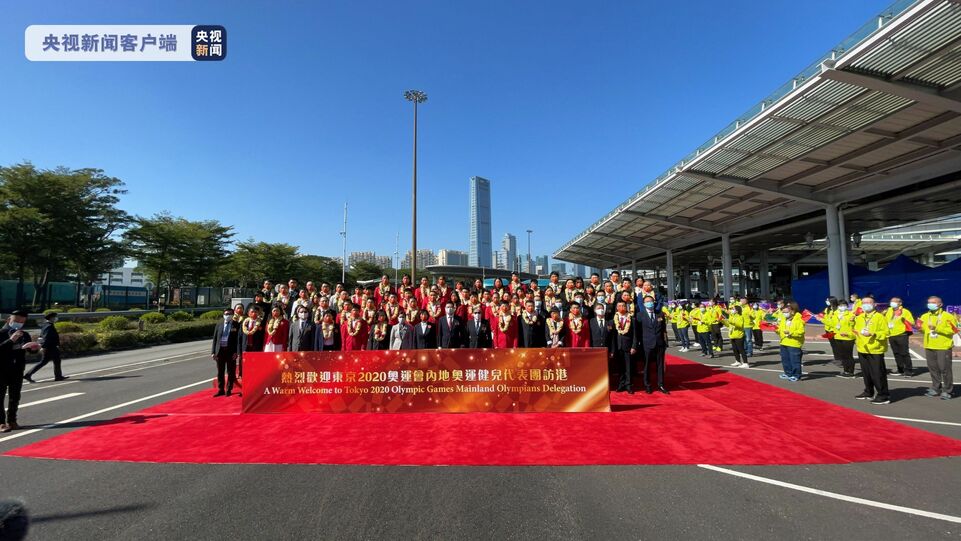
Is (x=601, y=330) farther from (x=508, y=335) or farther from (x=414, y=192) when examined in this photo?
(x=414, y=192)

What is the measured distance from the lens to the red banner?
6.64 m

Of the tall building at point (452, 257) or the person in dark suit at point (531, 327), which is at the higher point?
the tall building at point (452, 257)

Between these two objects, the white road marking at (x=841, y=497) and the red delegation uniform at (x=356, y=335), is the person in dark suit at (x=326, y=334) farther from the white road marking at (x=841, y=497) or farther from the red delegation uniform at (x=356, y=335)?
the white road marking at (x=841, y=497)

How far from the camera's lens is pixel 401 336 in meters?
8.39

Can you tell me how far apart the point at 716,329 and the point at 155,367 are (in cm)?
1655

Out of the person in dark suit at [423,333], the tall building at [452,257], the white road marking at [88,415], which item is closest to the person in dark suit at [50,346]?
the white road marking at [88,415]

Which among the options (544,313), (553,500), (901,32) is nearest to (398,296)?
(544,313)

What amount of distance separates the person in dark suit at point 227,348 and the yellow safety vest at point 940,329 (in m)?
12.2

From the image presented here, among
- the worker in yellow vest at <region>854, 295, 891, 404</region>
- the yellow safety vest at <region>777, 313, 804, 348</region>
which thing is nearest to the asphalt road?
the worker in yellow vest at <region>854, 295, 891, 404</region>

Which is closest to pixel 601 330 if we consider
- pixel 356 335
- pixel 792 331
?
pixel 792 331

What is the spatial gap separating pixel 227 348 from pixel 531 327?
5949 mm

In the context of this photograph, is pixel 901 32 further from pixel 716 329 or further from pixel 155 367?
pixel 155 367

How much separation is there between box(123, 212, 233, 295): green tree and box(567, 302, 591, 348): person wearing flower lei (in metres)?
32.7

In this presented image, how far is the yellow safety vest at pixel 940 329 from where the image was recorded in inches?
275
